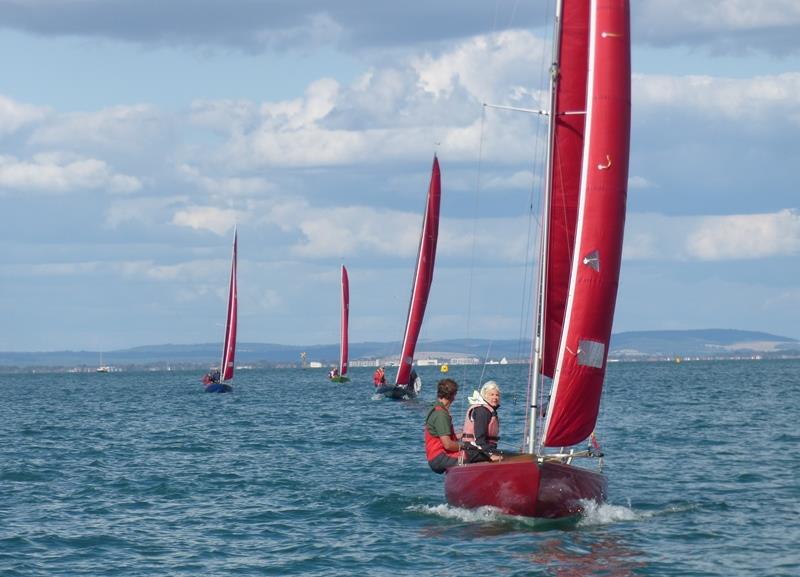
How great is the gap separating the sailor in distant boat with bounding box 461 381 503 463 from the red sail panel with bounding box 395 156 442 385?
37797 mm

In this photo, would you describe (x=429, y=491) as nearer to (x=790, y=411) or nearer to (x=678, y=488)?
(x=678, y=488)

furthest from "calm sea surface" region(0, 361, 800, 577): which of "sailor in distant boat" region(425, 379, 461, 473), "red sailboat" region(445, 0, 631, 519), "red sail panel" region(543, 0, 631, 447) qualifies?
"red sail panel" region(543, 0, 631, 447)

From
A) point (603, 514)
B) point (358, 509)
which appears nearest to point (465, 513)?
point (603, 514)

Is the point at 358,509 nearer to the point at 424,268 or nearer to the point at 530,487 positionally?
the point at 530,487

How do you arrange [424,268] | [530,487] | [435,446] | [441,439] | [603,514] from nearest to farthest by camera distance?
[530,487]
[603,514]
[441,439]
[435,446]
[424,268]

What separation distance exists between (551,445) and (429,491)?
596cm

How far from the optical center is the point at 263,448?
3784cm

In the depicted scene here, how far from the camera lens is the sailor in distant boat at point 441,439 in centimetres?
2253

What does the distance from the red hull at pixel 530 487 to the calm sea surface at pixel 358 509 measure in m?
0.30

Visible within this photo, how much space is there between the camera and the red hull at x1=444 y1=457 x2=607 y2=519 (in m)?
20.3

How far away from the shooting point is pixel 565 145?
22.5 metres

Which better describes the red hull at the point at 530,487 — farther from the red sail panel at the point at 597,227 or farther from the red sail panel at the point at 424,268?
the red sail panel at the point at 424,268

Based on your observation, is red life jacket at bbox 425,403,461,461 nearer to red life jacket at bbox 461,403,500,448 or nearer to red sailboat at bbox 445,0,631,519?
red life jacket at bbox 461,403,500,448

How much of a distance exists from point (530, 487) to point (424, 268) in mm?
40112
